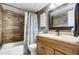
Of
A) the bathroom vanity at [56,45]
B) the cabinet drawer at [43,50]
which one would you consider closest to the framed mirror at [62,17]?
the bathroom vanity at [56,45]

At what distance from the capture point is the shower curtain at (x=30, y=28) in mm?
1407

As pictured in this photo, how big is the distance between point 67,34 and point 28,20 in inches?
21.3

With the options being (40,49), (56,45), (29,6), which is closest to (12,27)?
(29,6)

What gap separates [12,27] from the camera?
54.2 inches

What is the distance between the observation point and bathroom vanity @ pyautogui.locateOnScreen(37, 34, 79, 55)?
1.15 meters

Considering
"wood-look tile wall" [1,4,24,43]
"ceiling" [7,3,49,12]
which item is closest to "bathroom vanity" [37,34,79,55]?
"wood-look tile wall" [1,4,24,43]

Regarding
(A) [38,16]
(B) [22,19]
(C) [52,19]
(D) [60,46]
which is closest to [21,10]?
(B) [22,19]

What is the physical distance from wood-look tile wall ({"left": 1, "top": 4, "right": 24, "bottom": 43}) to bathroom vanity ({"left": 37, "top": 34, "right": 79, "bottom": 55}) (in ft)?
0.87

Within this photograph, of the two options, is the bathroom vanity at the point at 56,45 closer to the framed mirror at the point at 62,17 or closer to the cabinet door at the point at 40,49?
the cabinet door at the point at 40,49

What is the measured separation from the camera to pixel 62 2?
138 cm

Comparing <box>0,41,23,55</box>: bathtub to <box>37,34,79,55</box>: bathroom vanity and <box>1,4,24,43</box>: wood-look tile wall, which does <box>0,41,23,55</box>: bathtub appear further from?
<box>37,34,79,55</box>: bathroom vanity

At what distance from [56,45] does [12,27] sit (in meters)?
0.60

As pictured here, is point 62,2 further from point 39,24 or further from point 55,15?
point 39,24
